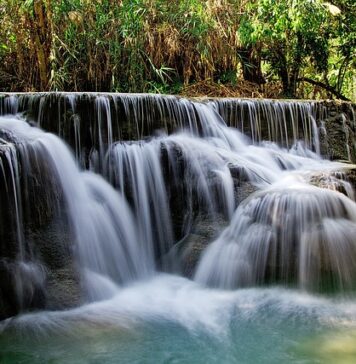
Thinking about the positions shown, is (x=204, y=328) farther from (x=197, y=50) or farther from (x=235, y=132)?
(x=197, y=50)

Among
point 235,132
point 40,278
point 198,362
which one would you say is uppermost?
point 235,132

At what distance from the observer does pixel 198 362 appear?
3.35m

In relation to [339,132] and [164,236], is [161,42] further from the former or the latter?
[164,236]

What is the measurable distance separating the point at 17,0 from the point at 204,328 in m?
6.93

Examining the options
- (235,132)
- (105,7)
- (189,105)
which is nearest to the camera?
(189,105)

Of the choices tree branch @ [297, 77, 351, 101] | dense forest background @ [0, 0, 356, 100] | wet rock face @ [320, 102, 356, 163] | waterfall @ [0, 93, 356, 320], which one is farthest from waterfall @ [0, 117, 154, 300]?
tree branch @ [297, 77, 351, 101]

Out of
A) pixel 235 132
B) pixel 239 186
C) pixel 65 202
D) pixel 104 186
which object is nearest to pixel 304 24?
pixel 235 132

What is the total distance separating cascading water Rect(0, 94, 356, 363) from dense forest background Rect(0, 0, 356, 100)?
2.66m

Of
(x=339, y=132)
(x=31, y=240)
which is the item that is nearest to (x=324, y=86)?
(x=339, y=132)

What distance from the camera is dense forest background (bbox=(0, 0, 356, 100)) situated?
8.43m

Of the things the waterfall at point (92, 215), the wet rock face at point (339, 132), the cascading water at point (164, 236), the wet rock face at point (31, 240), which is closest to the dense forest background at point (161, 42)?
the wet rock face at point (339, 132)

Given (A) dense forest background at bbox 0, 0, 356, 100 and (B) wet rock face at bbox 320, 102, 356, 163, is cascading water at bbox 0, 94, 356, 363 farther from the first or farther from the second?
(A) dense forest background at bbox 0, 0, 356, 100

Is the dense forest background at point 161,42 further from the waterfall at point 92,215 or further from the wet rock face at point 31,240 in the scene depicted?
the wet rock face at point 31,240

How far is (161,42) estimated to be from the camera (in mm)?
9258
